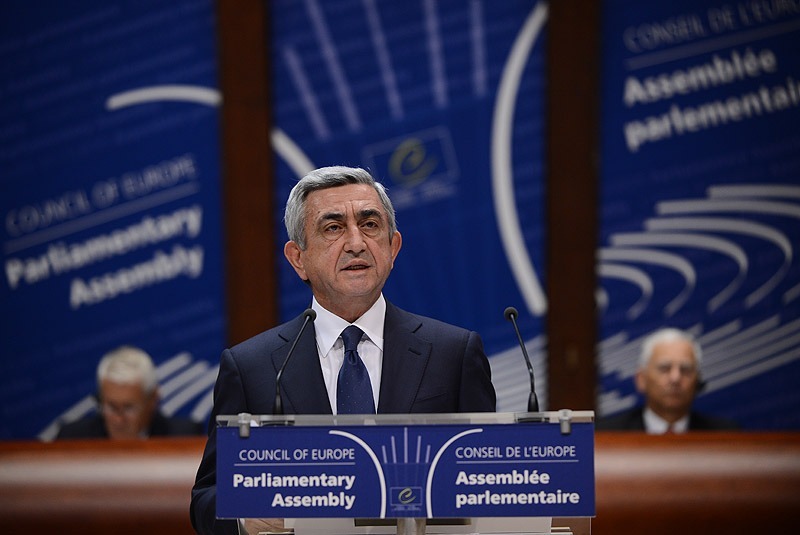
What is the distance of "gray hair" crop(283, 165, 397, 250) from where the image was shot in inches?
89.0

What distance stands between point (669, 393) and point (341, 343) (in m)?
2.42

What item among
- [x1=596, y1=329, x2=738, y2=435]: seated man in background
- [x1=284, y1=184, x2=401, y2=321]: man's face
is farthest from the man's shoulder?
[x1=596, y1=329, x2=738, y2=435]: seated man in background

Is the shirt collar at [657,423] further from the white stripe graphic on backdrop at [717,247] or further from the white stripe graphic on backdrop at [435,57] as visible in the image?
the white stripe graphic on backdrop at [435,57]

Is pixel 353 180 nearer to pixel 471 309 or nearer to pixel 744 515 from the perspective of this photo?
pixel 744 515

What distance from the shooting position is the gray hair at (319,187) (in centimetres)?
226

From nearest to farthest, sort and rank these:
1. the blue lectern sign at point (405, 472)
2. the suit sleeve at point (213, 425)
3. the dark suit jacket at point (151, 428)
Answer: the blue lectern sign at point (405, 472) → the suit sleeve at point (213, 425) → the dark suit jacket at point (151, 428)

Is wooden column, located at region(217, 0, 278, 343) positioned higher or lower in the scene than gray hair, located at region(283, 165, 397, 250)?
higher

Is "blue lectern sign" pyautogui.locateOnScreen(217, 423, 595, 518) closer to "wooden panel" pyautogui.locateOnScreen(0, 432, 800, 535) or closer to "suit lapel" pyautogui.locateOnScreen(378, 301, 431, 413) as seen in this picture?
"suit lapel" pyautogui.locateOnScreen(378, 301, 431, 413)

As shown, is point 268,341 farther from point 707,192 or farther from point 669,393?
point 707,192

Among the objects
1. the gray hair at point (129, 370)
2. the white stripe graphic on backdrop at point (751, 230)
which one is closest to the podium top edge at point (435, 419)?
the gray hair at point (129, 370)

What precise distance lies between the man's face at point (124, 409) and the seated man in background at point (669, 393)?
1.83 metres

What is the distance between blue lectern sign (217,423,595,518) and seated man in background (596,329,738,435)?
106 inches

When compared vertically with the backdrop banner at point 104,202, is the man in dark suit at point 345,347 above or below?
below

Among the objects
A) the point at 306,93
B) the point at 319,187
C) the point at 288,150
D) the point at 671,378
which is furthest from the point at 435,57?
the point at 319,187
